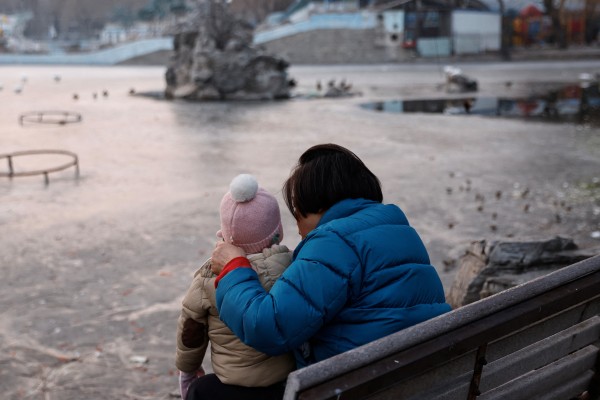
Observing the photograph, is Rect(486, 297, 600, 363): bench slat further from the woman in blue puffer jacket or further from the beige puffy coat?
the beige puffy coat

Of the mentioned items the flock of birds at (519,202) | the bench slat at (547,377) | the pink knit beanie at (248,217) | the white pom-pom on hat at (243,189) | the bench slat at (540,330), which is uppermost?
the white pom-pom on hat at (243,189)

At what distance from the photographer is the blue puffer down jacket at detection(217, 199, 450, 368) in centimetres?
207

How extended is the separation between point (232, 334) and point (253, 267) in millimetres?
275

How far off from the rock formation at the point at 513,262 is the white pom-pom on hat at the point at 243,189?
96.9 inches

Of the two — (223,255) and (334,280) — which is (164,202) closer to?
(223,255)

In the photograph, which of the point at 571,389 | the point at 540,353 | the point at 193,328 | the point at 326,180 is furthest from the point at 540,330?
the point at 193,328

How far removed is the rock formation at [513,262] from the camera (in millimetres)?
4449

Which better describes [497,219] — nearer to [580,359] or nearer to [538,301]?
[580,359]

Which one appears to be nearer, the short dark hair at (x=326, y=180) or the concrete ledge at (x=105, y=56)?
the short dark hair at (x=326, y=180)

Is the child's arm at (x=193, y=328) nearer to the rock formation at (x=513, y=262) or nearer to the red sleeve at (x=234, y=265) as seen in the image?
the red sleeve at (x=234, y=265)

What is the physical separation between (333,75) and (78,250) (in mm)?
28353

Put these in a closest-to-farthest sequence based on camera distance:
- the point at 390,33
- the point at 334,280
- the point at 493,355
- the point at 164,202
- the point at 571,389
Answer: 1. the point at 334,280
2. the point at 493,355
3. the point at 571,389
4. the point at 164,202
5. the point at 390,33

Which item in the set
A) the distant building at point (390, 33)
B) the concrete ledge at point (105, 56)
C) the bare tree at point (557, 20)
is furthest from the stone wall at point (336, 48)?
A: the bare tree at point (557, 20)

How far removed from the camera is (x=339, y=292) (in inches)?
81.1
